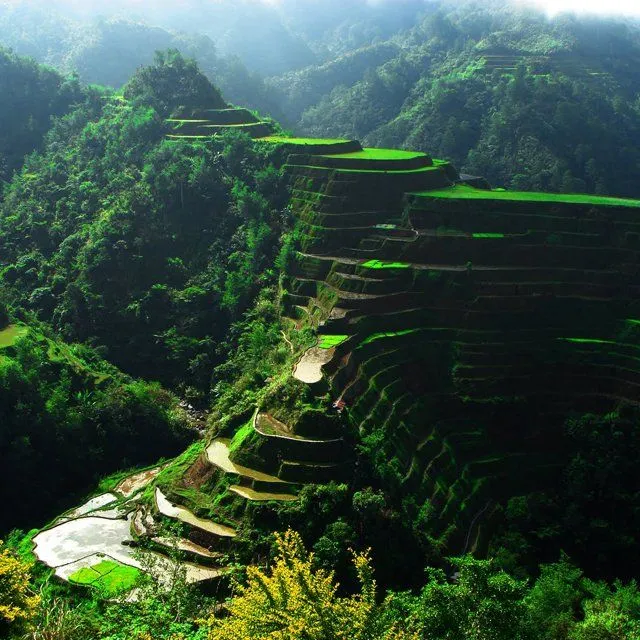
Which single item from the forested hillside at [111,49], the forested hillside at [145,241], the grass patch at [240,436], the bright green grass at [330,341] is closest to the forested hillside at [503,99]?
the forested hillside at [111,49]

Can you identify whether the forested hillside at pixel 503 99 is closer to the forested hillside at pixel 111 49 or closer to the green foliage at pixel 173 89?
the forested hillside at pixel 111 49

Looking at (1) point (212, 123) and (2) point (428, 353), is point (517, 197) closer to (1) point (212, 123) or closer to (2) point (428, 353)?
(2) point (428, 353)

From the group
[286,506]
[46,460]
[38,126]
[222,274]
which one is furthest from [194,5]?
[286,506]

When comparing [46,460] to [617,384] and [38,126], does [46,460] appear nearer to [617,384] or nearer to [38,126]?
[617,384]

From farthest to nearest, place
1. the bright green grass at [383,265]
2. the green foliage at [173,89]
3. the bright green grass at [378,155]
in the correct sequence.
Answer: the green foliage at [173,89] → the bright green grass at [378,155] → the bright green grass at [383,265]

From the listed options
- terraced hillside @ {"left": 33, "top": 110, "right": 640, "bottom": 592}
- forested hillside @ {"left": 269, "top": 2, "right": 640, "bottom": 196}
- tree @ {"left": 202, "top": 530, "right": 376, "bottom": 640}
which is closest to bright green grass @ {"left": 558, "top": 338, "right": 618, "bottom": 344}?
terraced hillside @ {"left": 33, "top": 110, "right": 640, "bottom": 592}

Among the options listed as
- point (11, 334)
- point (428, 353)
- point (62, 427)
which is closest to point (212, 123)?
point (11, 334)
